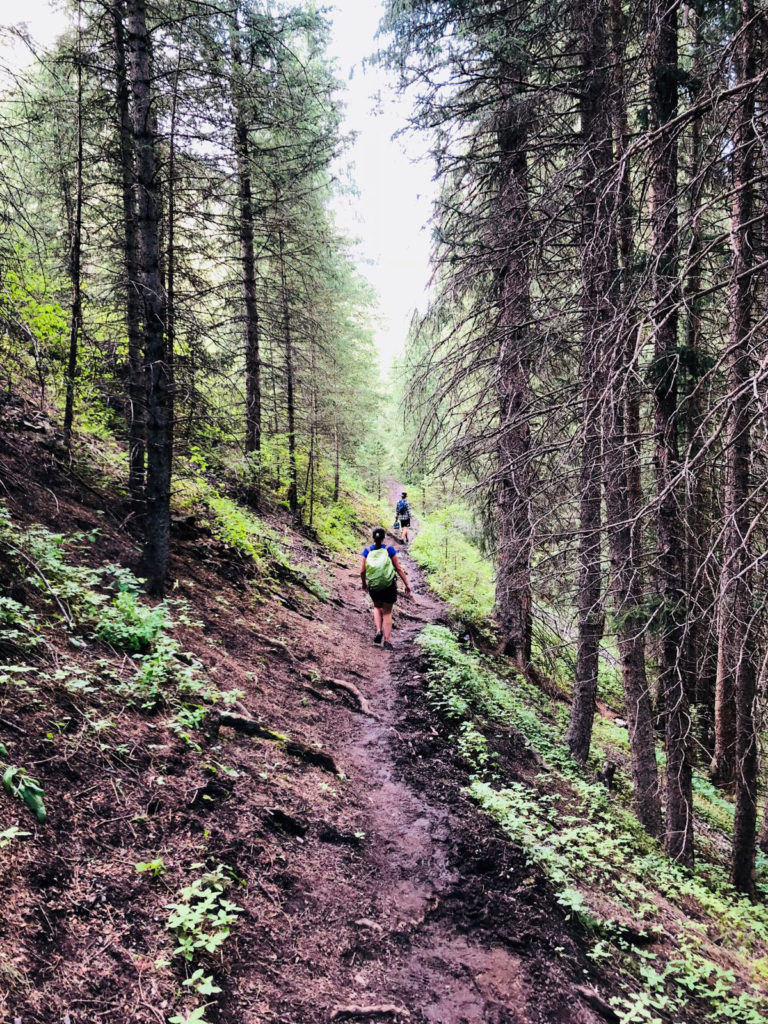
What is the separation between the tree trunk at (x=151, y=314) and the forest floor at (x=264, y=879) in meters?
1.39

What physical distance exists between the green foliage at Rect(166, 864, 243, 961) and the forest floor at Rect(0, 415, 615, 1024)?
5cm

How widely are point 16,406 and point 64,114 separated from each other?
192 inches

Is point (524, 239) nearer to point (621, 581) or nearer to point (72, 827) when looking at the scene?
point (621, 581)

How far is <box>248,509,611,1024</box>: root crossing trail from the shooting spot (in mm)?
2955

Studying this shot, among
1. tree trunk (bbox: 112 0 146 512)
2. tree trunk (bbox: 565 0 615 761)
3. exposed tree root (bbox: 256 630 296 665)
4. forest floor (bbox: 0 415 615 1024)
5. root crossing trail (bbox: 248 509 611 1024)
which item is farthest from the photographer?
exposed tree root (bbox: 256 630 296 665)

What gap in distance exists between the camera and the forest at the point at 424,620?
3051mm

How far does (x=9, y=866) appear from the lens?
2.49 m

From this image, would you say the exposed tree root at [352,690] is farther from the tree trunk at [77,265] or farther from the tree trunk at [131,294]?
the tree trunk at [77,265]

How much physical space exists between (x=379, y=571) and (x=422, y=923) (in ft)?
18.8

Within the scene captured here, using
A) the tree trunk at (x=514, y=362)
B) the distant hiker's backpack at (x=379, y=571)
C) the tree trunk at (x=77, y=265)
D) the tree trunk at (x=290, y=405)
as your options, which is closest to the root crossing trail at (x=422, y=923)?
the tree trunk at (x=514, y=362)

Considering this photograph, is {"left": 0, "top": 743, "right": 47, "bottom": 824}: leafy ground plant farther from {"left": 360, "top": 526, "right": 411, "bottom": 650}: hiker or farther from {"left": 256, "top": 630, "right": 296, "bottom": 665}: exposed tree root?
{"left": 360, "top": 526, "right": 411, "bottom": 650}: hiker

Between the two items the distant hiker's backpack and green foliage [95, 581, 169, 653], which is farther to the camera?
the distant hiker's backpack

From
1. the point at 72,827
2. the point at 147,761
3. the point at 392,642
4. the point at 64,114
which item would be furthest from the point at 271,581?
the point at 64,114

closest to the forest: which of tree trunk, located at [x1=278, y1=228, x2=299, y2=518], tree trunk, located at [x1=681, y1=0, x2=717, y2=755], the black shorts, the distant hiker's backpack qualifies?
tree trunk, located at [x1=681, y1=0, x2=717, y2=755]
